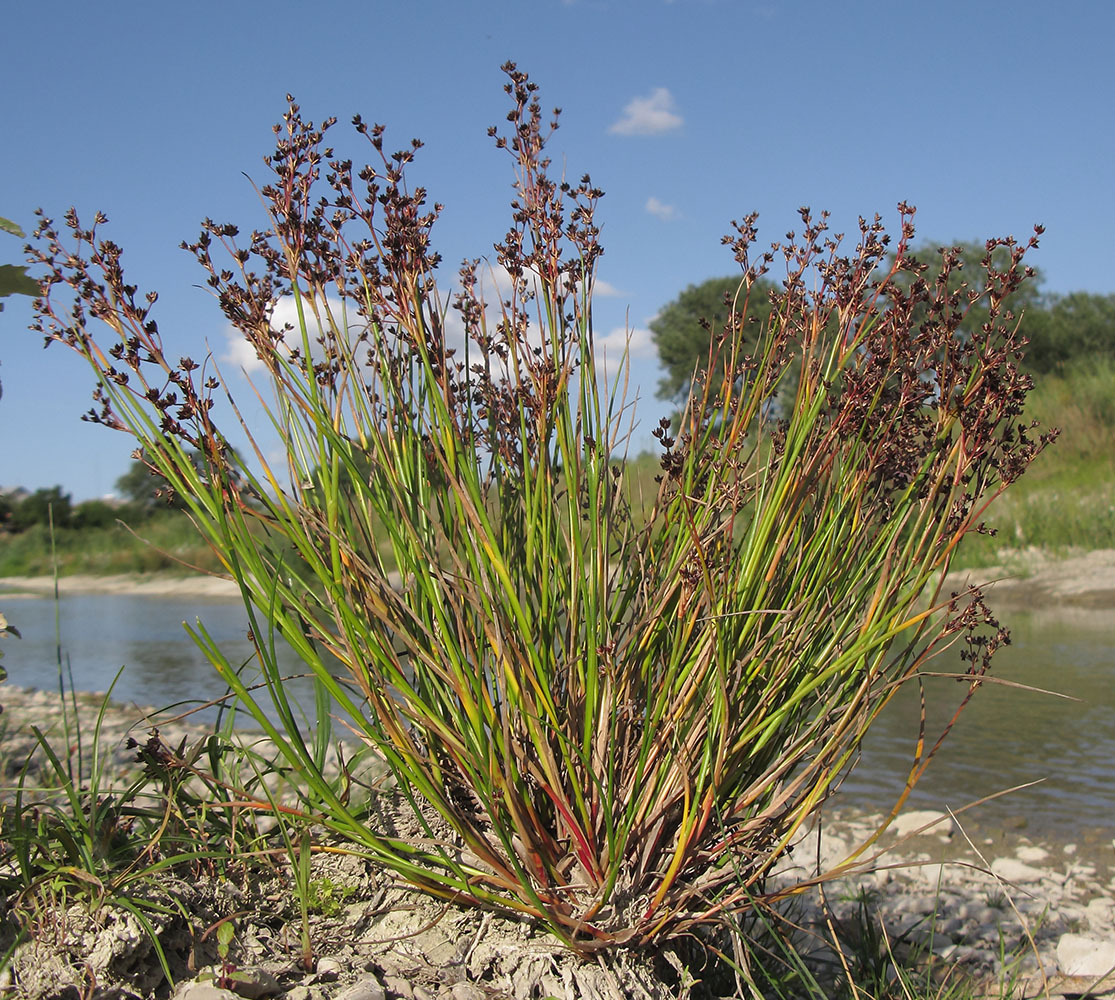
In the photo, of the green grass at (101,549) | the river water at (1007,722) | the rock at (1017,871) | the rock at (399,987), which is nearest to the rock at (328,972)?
the rock at (399,987)

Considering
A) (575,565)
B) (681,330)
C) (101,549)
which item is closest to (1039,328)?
(681,330)

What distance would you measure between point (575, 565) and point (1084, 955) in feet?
8.16

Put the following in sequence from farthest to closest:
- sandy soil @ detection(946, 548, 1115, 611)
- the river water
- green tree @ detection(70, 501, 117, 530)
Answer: green tree @ detection(70, 501, 117, 530), sandy soil @ detection(946, 548, 1115, 611), the river water

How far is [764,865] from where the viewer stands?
6.52 ft

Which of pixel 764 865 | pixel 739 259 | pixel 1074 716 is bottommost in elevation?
pixel 1074 716

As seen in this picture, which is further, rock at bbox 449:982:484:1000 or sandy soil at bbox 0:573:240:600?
sandy soil at bbox 0:573:240:600

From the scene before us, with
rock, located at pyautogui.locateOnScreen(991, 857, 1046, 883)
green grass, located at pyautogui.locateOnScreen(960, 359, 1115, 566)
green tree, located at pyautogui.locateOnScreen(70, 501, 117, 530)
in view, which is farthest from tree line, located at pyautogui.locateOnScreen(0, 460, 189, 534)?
rock, located at pyautogui.locateOnScreen(991, 857, 1046, 883)

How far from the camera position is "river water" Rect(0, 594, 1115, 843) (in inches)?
232

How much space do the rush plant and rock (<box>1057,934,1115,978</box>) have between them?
1563 millimetres

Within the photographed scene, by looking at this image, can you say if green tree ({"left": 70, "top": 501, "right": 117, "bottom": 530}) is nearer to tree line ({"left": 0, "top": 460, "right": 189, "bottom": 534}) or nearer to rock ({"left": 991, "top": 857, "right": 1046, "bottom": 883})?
tree line ({"left": 0, "top": 460, "right": 189, "bottom": 534})

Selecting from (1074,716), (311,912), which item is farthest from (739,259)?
(1074,716)

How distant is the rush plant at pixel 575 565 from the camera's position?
6.39 feet

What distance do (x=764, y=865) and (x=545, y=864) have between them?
461 mm

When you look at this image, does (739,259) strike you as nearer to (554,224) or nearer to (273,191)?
(554,224)
